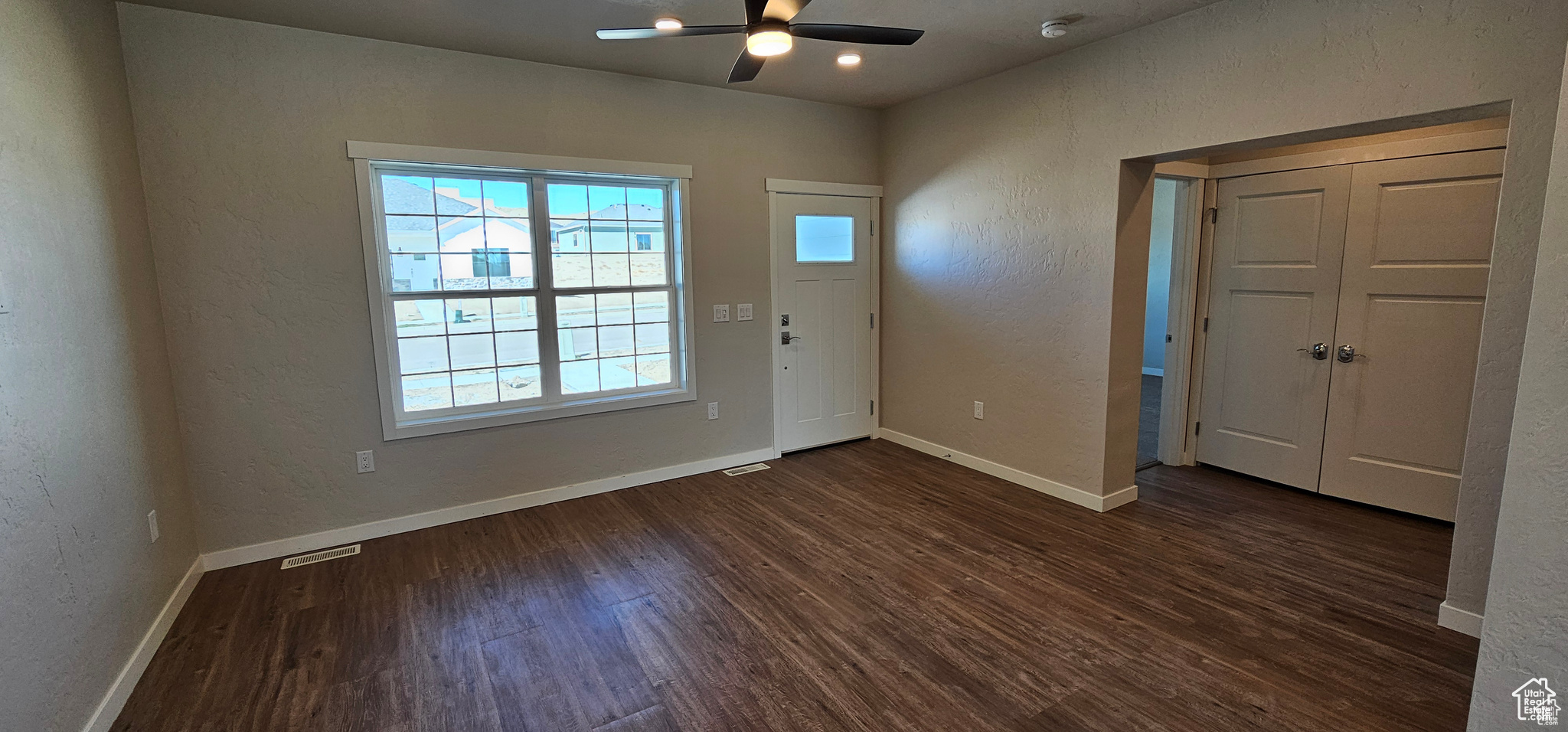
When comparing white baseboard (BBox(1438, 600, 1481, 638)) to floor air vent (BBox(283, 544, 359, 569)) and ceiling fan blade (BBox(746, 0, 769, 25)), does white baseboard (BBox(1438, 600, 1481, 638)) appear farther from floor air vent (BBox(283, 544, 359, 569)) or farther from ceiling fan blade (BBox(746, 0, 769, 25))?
floor air vent (BBox(283, 544, 359, 569))

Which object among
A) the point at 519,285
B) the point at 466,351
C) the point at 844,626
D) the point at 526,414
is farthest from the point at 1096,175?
the point at 466,351

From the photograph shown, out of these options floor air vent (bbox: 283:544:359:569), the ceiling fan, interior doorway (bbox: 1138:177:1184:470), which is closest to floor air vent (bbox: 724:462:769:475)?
floor air vent (bbox: 283:544:359:569)

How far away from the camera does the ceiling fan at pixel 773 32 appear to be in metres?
2.15

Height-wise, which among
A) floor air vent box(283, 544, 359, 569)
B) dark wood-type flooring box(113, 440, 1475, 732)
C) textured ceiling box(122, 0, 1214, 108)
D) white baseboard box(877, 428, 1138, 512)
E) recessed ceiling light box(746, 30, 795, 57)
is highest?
textured ceiling box(122, 0, 1214, 108)

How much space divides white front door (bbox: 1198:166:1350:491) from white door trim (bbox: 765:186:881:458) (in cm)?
221

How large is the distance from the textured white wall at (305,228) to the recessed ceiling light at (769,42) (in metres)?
1.76

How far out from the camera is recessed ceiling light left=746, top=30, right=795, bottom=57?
2.24 metres

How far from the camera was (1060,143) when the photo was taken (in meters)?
3.63

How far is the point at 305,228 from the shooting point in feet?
10.2

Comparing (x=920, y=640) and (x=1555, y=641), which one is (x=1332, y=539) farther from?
(x=920, y=640)

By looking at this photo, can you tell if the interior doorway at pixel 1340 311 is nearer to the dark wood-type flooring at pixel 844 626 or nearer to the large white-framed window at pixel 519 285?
the dark wood-type flooring at pixel 844 626

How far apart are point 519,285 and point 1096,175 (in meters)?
3.27

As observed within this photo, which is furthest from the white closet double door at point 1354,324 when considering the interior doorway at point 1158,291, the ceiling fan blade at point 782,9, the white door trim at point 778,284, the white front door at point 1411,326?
the ceiling fan blade at point 782,9

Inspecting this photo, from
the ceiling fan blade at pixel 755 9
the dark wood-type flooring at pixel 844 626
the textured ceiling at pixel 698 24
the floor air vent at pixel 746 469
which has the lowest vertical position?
the dark wood-type flooring at pixel 844 626
